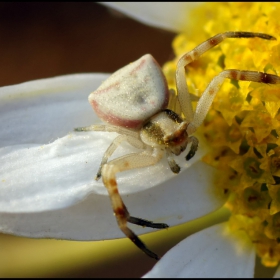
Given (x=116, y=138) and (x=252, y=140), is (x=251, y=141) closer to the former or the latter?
(x=252, y=140)

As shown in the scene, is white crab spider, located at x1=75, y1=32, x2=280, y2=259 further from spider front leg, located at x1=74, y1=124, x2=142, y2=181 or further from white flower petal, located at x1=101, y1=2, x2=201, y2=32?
white flower petal, located at x1=101, y1=2, x2=201, y2=32

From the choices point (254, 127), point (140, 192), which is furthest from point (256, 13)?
point (140, 192)

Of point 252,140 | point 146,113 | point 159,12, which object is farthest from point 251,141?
point 159,12

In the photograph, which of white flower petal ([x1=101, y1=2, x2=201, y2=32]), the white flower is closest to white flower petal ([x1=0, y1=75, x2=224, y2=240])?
the white flower

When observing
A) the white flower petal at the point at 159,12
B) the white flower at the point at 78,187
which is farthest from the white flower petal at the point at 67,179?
the white flower petal at the point at 159,12

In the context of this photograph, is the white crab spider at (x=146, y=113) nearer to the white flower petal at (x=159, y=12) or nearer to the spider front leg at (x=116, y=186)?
the spider front leg at (x=116, y=186)

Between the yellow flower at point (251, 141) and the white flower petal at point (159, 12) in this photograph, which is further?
the white flower petal at point (159, 12)

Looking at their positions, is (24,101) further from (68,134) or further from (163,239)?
(163,239)
